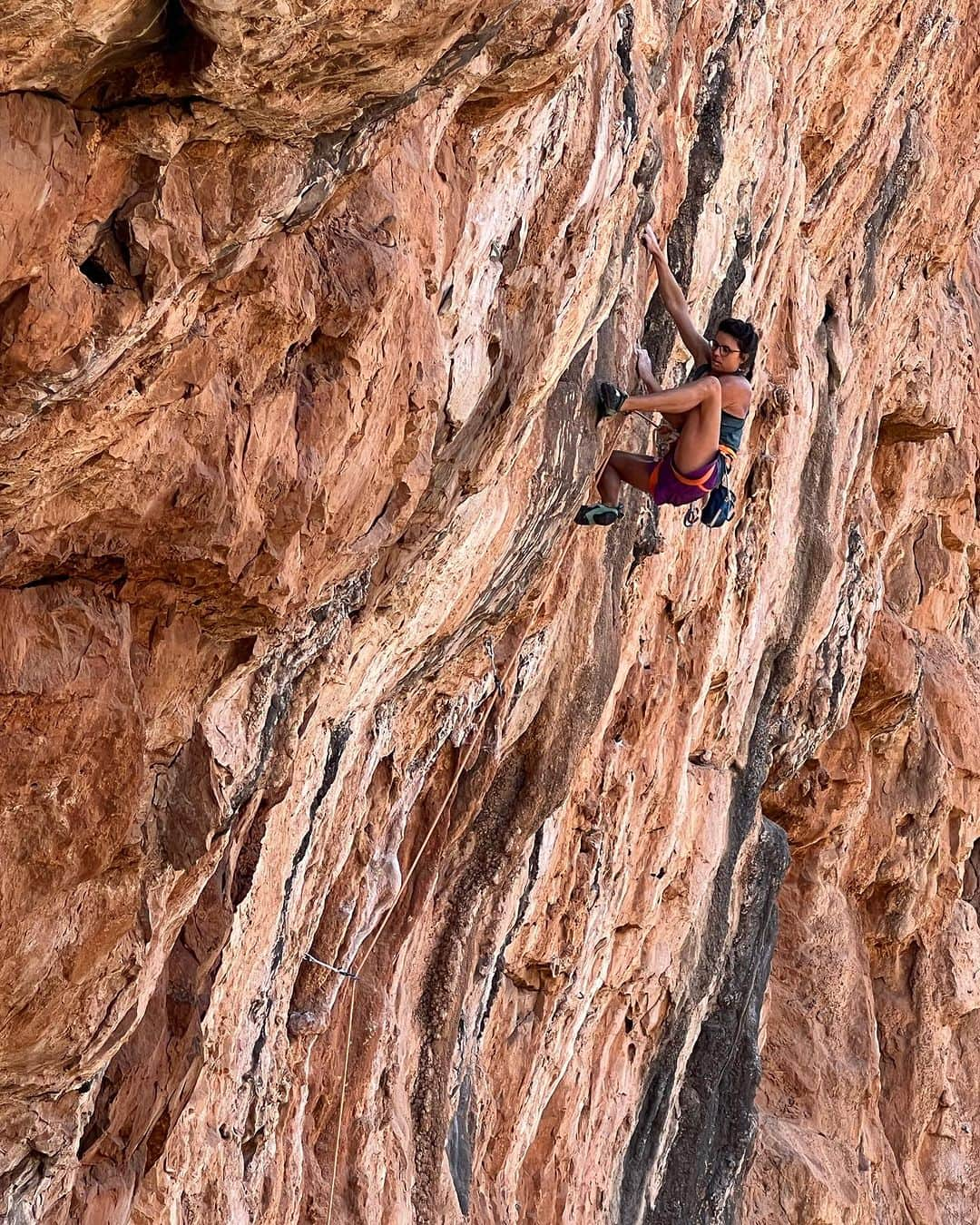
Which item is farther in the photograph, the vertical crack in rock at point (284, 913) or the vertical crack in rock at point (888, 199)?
the vertical crack in rock at point (888, 199)

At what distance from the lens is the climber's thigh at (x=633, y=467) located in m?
8.14

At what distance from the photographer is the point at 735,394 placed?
8102 mm

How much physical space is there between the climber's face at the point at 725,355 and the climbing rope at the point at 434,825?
649 millimetres

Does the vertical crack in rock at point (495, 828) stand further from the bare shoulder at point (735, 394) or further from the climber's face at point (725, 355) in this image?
the climber's face at point (725, 355)

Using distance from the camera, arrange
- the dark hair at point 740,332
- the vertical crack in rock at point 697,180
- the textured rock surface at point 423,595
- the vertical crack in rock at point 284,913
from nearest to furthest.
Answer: the textured rock surface at point 423,595 → the vertical crack in rock at point 284,913 → the dark hair at point 740,332 → the vertical crack in rock at point 697,180

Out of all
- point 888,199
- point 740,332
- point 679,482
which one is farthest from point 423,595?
point 888,199

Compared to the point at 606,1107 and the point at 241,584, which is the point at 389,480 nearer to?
the point at 241,584

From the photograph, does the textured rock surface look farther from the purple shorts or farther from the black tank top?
the black tank top

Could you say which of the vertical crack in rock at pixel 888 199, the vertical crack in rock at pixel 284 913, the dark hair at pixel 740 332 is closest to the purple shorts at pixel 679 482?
the dark hair at pixel 740 332

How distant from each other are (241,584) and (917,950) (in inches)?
552

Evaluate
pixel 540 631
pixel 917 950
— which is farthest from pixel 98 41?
pixel 917 950

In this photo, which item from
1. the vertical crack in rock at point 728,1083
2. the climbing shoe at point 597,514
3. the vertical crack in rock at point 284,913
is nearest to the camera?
the vertical crack in rock at point 284,913

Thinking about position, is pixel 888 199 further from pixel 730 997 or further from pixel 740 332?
pixel 730 997

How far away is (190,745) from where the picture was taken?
18.6ft
